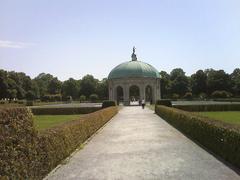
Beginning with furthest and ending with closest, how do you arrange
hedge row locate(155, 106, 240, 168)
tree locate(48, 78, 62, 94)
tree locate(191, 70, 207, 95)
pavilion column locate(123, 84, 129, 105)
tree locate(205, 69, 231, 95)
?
tree locate(48, 78, 62, 94), tree locate(191, 70, 207, 95), tree locate(205, 69, 231, 95), pavilion column locate(123, 84, 129, 105), hedge row locate(155, 106, 240, 168)

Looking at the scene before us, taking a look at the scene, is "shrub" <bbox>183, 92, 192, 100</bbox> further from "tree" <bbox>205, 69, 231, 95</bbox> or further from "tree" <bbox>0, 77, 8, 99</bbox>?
"tree" <bbox>0, 77, 8, 99</bbox>

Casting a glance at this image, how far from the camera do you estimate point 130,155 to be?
13.0m

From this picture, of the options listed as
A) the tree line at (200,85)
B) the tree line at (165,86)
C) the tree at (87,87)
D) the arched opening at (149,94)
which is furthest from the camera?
the tree at (87,87)

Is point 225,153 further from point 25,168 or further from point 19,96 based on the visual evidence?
point 19,96

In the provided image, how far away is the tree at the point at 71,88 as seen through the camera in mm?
112812

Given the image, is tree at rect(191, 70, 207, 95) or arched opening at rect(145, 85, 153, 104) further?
tree at rect(191, 70, 207, 95)

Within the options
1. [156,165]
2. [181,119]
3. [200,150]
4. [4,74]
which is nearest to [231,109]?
[181,119]

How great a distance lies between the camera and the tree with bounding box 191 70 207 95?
10350 cm

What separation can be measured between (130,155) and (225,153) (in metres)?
3.08

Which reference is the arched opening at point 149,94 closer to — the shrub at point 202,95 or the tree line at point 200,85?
the tree line at point 200,85

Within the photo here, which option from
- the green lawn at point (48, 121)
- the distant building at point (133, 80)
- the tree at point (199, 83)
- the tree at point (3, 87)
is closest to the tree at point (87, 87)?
the tree at point (3, 87)

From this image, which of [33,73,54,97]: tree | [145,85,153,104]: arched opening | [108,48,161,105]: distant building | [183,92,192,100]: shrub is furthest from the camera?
[33,73,54,97]: tree

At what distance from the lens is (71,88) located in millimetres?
113688

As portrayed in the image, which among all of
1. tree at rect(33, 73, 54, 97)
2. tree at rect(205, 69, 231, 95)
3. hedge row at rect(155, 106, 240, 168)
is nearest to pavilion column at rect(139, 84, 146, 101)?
tree at rect(205, 69, 231, 95)
